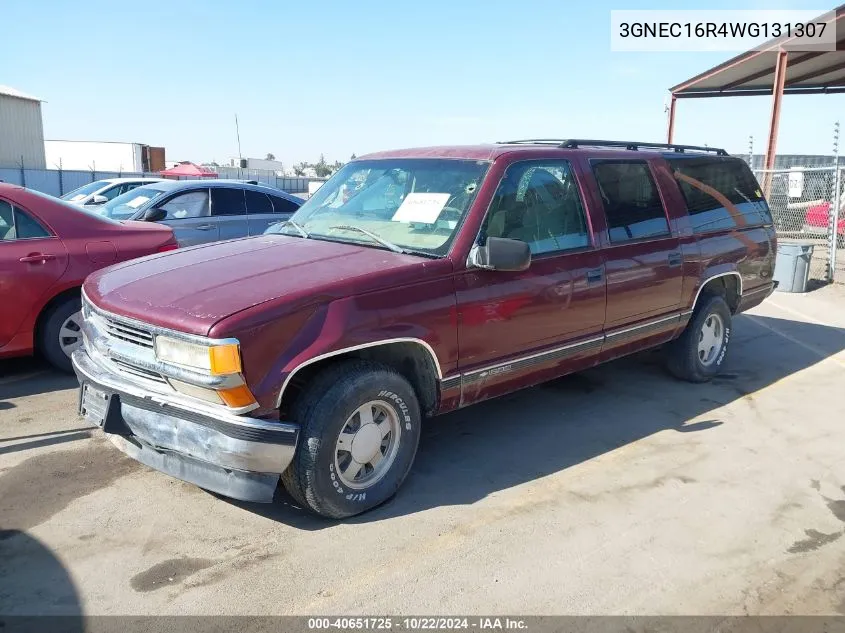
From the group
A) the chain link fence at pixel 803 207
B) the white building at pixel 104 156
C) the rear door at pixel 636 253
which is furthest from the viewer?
the white building at pixel 104 156

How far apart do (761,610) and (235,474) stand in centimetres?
243

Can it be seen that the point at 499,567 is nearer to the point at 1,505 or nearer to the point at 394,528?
the point at 394,528

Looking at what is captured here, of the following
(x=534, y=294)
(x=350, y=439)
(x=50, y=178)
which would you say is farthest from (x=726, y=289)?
(x=50, y=178)

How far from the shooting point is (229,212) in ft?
31.2

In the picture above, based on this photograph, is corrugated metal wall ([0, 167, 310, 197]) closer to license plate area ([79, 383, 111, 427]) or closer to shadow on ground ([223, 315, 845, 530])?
shadow on ground ([223, 315, 845, 530])

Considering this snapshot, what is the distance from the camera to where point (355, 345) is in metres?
3.48

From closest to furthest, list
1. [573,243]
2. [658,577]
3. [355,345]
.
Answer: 1. [658,577]
2. [355,345]
3. [573,243]

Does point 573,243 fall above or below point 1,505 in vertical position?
above

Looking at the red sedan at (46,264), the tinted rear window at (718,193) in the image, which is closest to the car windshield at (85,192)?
the red sedan at (46,264)

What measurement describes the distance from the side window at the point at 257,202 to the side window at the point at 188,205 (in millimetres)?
618

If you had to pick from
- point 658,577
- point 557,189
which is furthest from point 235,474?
point 557,189

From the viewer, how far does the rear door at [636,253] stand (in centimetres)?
494

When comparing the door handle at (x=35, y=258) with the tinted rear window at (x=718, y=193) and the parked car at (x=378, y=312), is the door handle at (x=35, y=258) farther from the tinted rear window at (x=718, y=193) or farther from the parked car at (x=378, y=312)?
the tinted rear window at (x=718, y=193)

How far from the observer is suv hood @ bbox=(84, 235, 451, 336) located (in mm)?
3314
